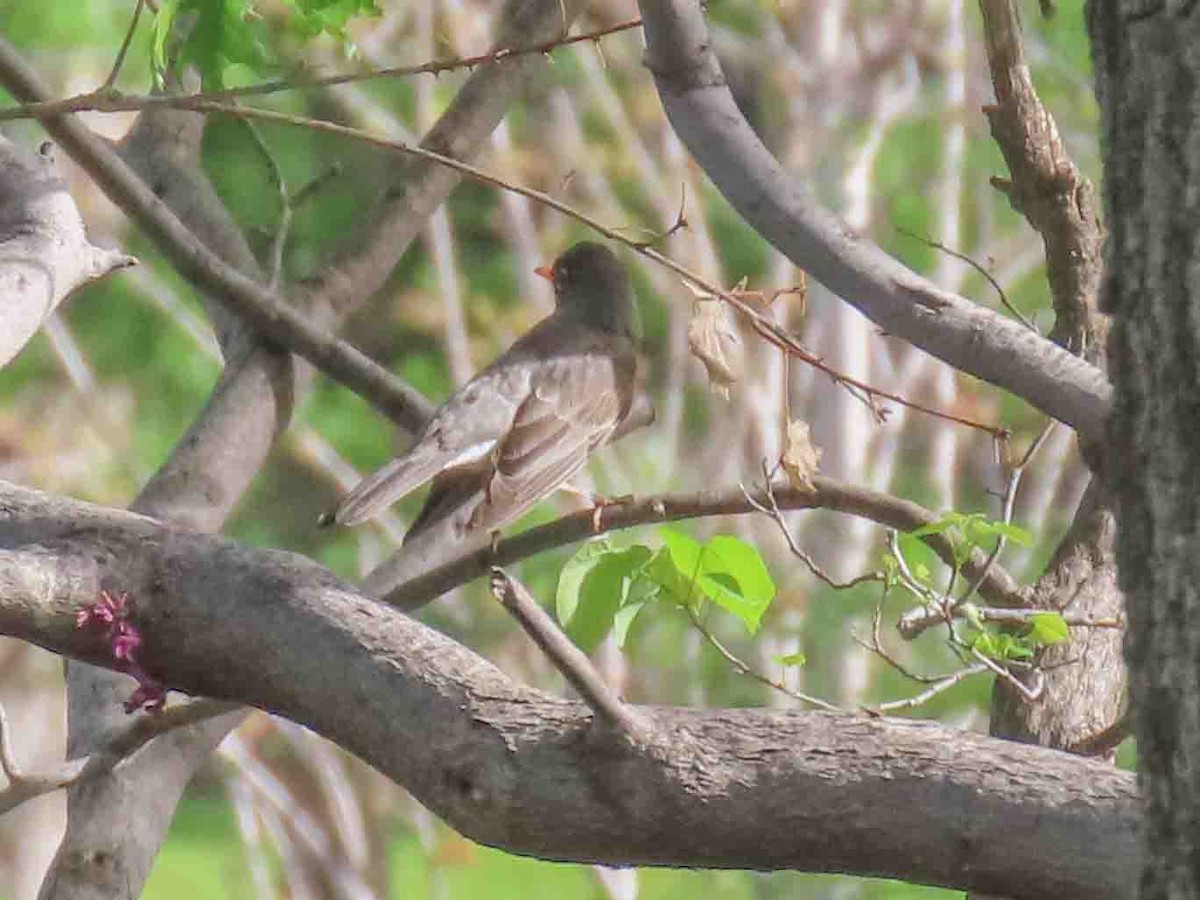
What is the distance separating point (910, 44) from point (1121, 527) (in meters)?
6.25

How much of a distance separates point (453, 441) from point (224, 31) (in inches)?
78.5

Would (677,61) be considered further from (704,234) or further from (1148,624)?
(704,234)

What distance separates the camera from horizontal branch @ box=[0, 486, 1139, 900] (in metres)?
1.48

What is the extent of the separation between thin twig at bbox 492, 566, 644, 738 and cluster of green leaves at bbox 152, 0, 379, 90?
1001mm

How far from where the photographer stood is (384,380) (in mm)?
3355

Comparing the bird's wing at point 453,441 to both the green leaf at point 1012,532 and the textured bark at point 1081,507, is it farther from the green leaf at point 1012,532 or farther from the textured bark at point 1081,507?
the green leaf at point 1012,532

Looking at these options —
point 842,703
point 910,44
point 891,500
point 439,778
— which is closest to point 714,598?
point 891,500

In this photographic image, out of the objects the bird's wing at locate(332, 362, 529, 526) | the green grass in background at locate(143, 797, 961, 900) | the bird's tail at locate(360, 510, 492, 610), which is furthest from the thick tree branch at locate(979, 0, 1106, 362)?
the green grass in background at locate(143, 797, 961, 900)

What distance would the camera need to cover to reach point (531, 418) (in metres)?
4.60

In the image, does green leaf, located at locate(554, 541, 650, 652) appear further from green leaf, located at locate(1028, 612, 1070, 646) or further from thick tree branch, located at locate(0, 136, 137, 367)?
thick tree branch, located at locate(0, 136, 137, 367)

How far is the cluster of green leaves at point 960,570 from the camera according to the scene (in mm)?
2240

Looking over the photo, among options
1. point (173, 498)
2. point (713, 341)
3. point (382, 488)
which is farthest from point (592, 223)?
point (382, 488)

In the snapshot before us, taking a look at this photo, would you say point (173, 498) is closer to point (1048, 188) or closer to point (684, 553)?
point (684, 553)

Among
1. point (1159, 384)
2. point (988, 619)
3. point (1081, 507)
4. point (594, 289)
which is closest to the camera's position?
point (1159, 384)
